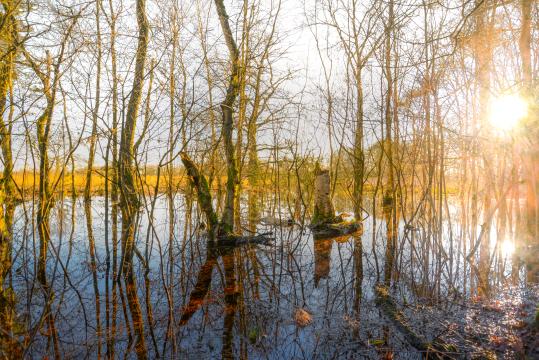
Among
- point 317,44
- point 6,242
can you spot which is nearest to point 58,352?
point 6,242

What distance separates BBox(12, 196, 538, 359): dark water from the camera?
2811 millimetres

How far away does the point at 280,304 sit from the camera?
3.87 m

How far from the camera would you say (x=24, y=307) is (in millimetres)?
3691

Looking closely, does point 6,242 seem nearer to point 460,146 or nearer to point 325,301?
point 325,301

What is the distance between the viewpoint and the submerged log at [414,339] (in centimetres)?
253

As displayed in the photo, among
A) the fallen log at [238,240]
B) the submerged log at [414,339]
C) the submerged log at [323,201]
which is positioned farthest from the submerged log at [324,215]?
the submerged log at [414,339]

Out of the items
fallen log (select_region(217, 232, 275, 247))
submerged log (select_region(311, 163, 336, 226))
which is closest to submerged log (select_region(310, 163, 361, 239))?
submerged log (select_region(311, 163, 336, 226))

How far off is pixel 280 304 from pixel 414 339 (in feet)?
4.91

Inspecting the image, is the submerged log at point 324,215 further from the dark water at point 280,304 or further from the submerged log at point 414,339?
the submerged log at point 414,339

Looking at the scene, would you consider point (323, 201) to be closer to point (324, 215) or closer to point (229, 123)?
point (324, 215)

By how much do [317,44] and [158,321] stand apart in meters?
7.53

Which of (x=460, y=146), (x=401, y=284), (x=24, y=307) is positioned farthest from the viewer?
(x=460, y=146)

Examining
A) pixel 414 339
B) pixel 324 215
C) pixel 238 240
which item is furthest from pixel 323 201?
pixel 414 339

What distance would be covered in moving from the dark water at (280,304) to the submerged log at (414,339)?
0.17 ft
